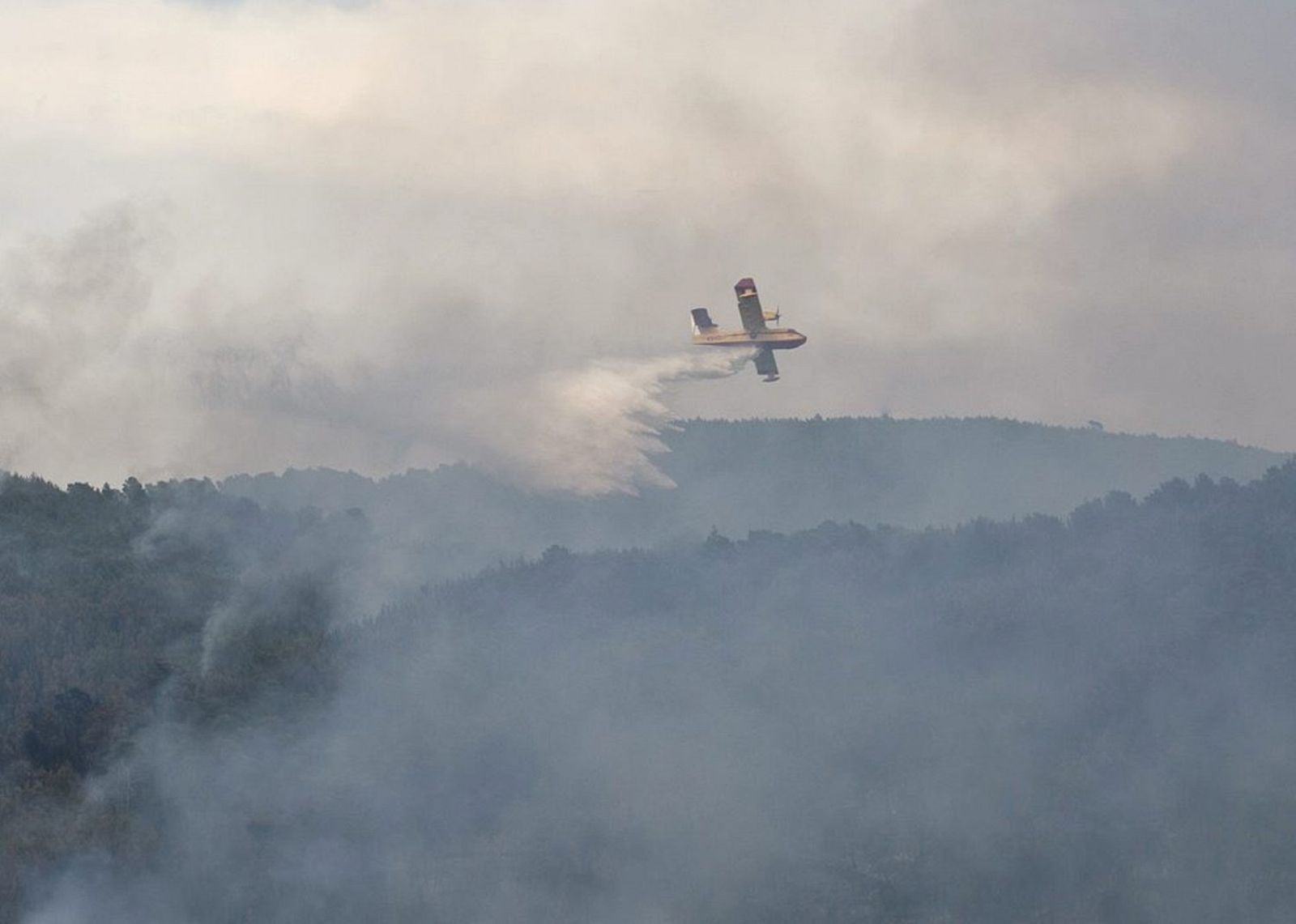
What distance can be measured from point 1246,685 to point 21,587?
92.3m

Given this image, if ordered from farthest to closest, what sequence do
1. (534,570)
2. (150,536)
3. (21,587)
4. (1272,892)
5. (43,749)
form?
1. (534,570)
2. (150,536)
3. (21,587)
4. (1272,892)
5. (43,749)

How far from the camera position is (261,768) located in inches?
5497

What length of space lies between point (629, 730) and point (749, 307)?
42.4 metres

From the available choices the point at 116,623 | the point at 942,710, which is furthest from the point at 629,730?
the point at 116,623

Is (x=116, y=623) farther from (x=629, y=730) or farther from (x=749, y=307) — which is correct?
(x=749, y=307)

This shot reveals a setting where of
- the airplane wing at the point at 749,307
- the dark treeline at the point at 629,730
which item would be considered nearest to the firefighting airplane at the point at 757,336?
the airplane wing at the point at 749,307

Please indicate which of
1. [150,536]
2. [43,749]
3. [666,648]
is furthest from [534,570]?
[43,749]

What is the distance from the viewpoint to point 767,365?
126 metres

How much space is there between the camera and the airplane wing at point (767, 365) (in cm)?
12600

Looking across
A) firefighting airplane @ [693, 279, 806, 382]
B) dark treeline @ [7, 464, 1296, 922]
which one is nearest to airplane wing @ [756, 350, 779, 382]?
firefighting airplane @ [693, 279, 806, 382]

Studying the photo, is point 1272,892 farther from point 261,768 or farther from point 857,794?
point 261,768

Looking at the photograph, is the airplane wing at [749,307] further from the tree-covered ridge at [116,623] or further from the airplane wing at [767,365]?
the tree-covered ridge at [116,623]

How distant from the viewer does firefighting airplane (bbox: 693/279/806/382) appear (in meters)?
125

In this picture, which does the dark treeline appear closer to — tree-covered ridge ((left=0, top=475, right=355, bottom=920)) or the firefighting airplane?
tree-covered ridge ((left=0, top=475, right=355, bottom=920))
